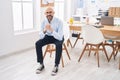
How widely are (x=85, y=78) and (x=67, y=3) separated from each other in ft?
12.7

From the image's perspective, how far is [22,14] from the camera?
180 inches

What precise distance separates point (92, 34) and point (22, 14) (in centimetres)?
202

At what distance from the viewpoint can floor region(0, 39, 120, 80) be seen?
299 cm

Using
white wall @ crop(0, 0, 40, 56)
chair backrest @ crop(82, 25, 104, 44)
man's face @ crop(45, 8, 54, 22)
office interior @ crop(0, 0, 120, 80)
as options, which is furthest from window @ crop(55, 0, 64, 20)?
man's face @ crop(45, 8, 54, 22)

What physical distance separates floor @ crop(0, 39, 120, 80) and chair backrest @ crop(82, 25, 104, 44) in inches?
19.5

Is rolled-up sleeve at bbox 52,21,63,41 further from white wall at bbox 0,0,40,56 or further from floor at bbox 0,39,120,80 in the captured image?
white wall at bbox 0,0,40,56

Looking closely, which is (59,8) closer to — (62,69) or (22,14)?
(22,14)

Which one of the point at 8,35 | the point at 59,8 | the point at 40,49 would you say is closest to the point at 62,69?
the point at 40,49

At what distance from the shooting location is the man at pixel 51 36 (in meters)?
3.16

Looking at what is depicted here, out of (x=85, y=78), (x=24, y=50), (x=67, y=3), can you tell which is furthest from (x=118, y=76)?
(x=67, y=3)

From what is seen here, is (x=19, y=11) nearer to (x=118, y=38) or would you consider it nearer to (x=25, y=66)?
(x=25, y=66)

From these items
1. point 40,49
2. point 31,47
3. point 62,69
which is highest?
point 40,49

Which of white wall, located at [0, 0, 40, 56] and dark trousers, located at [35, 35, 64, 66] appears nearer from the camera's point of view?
dark trousers, located at [35, 35, 64, 66]

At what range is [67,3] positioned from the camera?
6289 millimetres
